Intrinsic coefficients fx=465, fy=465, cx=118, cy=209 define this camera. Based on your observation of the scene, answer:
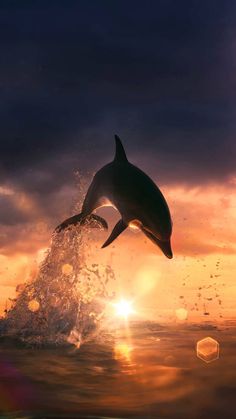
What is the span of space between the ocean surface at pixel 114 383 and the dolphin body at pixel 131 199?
190cm

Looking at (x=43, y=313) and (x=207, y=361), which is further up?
(x=43, y=313)

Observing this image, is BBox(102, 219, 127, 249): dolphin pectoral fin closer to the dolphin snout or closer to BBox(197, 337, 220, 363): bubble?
the dolphin snout

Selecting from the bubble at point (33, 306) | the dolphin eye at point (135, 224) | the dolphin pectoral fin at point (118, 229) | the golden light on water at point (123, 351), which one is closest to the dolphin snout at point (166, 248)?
the dolphin eye at point (135, 224)

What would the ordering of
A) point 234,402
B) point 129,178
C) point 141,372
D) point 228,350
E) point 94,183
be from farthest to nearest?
point 94,183 → point 228,350 → point 129,178 → point 141,372 → point 234,402

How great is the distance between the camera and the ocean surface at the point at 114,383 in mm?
4656

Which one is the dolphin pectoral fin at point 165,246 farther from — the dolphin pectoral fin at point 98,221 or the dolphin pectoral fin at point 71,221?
the dolphin pectoral fin at point 98,221

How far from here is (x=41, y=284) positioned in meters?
12.5

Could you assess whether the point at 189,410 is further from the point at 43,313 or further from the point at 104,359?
the point at 43,313

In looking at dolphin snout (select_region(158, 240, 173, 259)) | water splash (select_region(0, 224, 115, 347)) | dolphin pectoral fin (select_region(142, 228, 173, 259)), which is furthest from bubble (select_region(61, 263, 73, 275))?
dolphin snout (select_region(158, 240, 173, 259))

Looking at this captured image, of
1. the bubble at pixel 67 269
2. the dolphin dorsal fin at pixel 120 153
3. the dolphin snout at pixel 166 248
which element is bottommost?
the dolphin snout at pixel 166 248

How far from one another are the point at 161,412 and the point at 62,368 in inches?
119

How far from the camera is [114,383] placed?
238 inches

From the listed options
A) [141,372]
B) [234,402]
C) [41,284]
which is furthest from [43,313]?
[234,402]

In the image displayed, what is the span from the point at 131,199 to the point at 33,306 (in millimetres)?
5299
